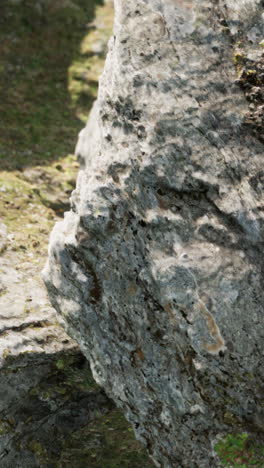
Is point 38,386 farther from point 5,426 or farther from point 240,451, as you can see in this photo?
point 240,451

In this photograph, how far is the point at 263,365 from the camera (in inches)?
263

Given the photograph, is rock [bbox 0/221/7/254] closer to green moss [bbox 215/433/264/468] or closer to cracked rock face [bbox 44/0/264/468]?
cracked rock face [bbox 44/0/264/468]

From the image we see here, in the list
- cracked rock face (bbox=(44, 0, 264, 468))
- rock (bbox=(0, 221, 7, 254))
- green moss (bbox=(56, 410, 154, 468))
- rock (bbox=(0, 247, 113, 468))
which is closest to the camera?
cracked rock face (bbox=(44, 0, 264, 468))

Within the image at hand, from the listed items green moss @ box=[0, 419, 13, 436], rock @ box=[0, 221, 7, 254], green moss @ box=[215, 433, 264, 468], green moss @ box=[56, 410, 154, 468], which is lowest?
green moss @ box=[56, 410, 154, 468]

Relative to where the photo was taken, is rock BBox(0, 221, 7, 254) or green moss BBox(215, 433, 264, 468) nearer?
green moss BBox(215, 433, 264, 468)

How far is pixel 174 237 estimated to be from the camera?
695cm

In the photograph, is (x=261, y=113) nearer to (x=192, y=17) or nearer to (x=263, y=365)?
(x=192, y=17)

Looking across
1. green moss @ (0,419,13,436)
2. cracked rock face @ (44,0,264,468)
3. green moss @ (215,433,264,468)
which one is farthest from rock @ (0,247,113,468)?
green moss @ (215,433,264,468)

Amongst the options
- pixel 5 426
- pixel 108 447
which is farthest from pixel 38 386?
pixel 108 447

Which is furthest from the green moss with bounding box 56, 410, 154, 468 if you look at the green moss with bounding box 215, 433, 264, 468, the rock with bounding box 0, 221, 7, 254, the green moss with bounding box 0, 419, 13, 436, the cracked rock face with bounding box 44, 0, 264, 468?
the rock with bounding box 0, 221, 7, 254

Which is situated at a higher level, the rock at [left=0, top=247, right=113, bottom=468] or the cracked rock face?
the cracked rock face

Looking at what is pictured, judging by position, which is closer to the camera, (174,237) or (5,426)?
(174,237)

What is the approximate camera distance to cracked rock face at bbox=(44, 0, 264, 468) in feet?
22.1

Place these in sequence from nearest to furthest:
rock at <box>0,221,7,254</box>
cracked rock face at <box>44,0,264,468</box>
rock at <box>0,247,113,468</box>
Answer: cracked rock face at <box>44,0,264,468</box>, rock at <box>0,247,113,468</box>, rock at <box>0,221,7,254</box>
